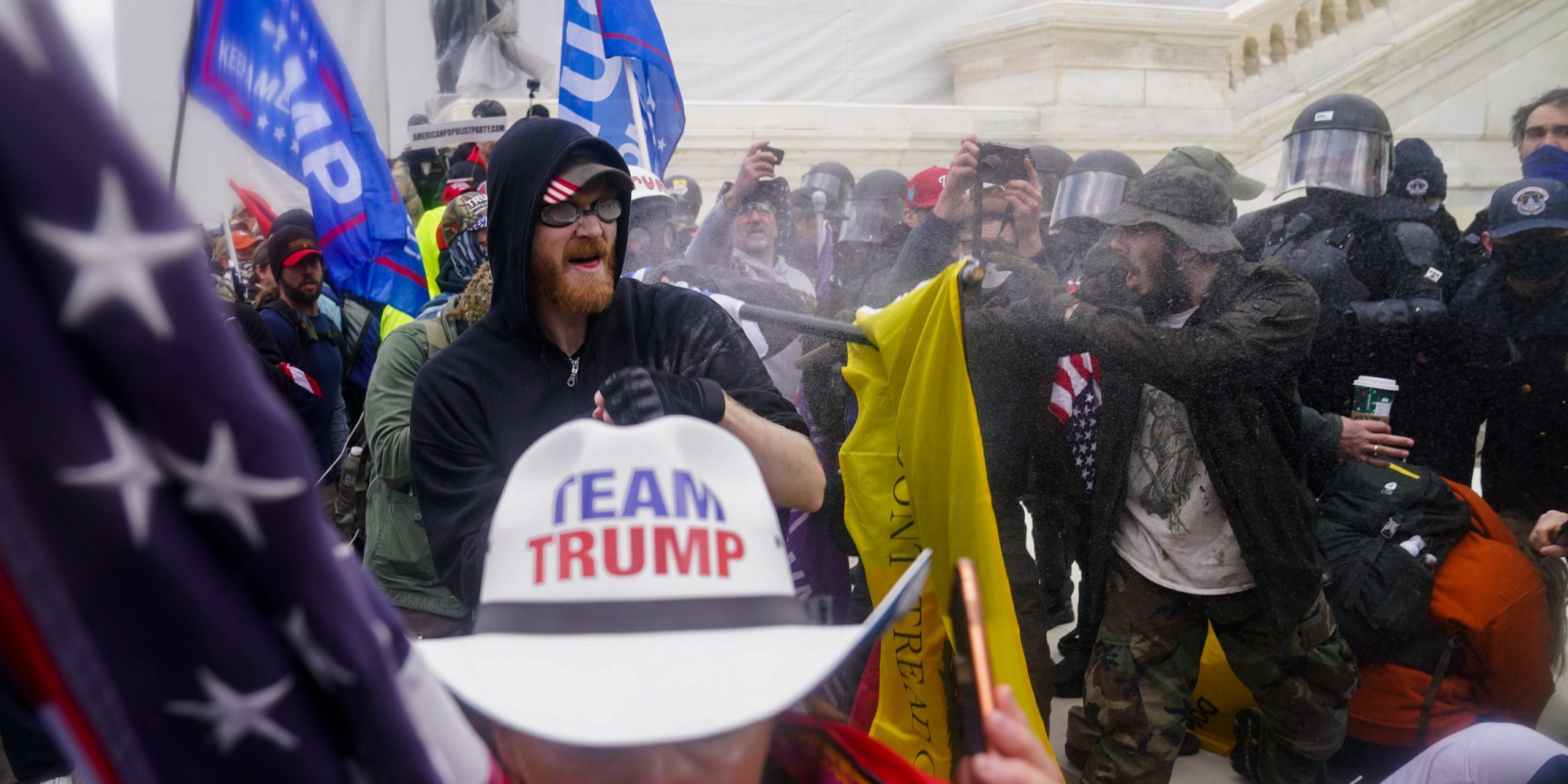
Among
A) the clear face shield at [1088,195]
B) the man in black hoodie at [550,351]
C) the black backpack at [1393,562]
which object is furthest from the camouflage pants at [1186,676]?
the clear face shield at [1088,195]

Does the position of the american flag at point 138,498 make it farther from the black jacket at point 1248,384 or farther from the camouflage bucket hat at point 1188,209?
the camouflage bucket hat at point 1188,209

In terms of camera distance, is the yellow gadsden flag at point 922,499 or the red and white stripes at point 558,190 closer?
the red and white stripes at point 558,190

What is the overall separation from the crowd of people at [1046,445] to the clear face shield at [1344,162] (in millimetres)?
16

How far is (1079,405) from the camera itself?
3873mm

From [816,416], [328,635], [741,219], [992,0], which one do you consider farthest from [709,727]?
[992,0]

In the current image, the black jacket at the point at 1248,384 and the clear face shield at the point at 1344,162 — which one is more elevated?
the clear face shield at the point at 1344,162

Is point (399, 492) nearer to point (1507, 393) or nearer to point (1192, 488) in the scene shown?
point (1192, 488)

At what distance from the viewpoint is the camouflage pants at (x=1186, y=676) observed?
333cm

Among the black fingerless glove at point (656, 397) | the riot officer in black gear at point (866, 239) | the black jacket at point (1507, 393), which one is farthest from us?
the riot officer in black gear at point (866, 239)

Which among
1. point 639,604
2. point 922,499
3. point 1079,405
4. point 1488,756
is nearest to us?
point 639,604

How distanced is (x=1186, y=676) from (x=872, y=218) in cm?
411

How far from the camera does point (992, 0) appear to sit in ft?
37.4

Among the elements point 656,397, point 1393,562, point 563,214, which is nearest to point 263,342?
point 563,214

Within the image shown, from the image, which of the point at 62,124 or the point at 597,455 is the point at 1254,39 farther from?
the point at 62,124
